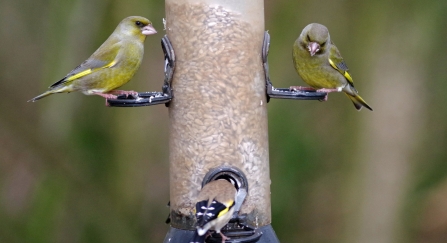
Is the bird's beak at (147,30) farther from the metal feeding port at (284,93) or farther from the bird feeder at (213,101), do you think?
the metal feeding port at (284,93)

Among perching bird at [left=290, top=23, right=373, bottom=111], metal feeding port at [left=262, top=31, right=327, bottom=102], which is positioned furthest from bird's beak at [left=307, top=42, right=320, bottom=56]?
metal feeding port at [left=262, top=31, right=327, bottom=102]

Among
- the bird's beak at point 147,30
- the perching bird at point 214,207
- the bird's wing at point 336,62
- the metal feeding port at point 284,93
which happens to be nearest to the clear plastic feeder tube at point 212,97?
the metal feeding port at point 284,93

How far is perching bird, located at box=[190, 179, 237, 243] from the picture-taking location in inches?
202

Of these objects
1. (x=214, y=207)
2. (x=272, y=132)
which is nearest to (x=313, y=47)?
(x=214, y=207)

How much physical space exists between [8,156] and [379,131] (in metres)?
4.57

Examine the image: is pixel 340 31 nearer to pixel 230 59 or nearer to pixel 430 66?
pixel 430 66

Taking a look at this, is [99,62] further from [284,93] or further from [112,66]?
[284,93]

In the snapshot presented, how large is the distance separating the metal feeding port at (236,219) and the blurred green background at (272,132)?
337 centimetres

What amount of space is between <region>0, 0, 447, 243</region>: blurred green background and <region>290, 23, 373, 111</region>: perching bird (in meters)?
1.71

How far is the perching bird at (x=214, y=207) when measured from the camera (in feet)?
16.8

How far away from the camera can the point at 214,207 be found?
5152 millimetres

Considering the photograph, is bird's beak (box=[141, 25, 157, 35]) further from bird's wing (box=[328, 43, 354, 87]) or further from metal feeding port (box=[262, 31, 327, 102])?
bird's wing (box=[328, 43, 354, 87])

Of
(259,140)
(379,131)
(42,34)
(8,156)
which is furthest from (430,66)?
(8,156)

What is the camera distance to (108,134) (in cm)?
900
